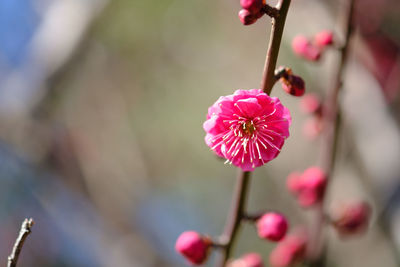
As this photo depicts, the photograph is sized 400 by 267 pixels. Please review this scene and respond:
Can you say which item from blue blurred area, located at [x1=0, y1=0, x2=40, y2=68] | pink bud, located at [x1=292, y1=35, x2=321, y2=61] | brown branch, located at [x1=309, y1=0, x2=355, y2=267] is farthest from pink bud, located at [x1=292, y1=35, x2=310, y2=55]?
blue blurred area, located at [x1=0, y1=0, x2=40, y2=68]

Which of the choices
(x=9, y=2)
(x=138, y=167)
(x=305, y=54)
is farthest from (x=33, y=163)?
(x=305, y=54)

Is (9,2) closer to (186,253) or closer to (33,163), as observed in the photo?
(33,163)

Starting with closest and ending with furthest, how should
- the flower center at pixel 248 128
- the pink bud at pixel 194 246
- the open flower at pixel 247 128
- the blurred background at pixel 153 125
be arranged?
1. the open flower at pixel 247 128
2. the flower center at pixel 248 128
3. the pink bud at pixel 194 246
4. the blurred background at pixel 153 125

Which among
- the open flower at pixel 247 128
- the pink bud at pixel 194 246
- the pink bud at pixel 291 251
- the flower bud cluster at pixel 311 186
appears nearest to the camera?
the open flower at pixel 247 128

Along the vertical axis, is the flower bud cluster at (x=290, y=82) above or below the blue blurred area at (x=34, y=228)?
below

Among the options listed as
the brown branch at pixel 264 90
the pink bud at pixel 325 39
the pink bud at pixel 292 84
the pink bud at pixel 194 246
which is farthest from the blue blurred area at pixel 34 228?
the pink bud at pixel 292 84

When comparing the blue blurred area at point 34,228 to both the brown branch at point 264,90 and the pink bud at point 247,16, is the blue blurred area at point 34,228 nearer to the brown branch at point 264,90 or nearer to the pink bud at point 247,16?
the brown branch at point 264,90
